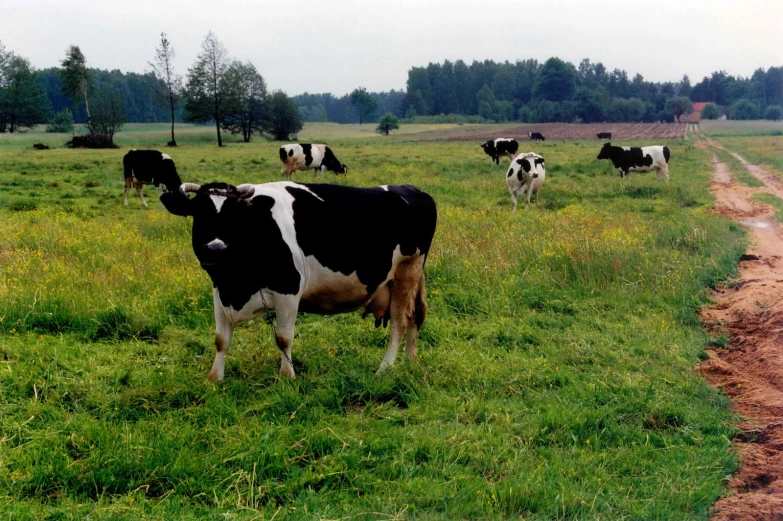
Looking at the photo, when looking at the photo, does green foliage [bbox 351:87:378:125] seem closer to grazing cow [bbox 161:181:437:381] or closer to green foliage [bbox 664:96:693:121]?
green foliage [bbox 664:96:693:121]

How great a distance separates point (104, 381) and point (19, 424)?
91 cm

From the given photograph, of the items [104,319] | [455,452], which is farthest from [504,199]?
[455,452]

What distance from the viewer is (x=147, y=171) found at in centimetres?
1809

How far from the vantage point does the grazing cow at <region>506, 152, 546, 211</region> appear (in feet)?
57.5

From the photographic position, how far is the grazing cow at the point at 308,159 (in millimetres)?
25984

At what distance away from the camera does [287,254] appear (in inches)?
213

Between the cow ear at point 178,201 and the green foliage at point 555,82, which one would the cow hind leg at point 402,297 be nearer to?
the cow ear at point 178,201

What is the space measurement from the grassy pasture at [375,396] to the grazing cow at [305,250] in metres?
0.56

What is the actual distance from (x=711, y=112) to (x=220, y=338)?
377 feet

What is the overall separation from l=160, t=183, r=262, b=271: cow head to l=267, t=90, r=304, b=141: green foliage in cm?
6497

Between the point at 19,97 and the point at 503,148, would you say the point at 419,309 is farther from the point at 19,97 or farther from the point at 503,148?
the point at 19,97

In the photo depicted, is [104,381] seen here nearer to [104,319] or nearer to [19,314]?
[104,319]

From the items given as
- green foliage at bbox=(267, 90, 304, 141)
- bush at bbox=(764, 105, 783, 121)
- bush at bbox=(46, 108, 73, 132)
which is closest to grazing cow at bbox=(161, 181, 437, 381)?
green foliage at bbox=(267, 90, 304, 141)

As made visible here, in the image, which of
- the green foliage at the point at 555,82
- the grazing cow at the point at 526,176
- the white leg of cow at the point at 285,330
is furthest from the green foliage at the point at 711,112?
the white leg of cow at the point at 285,330
